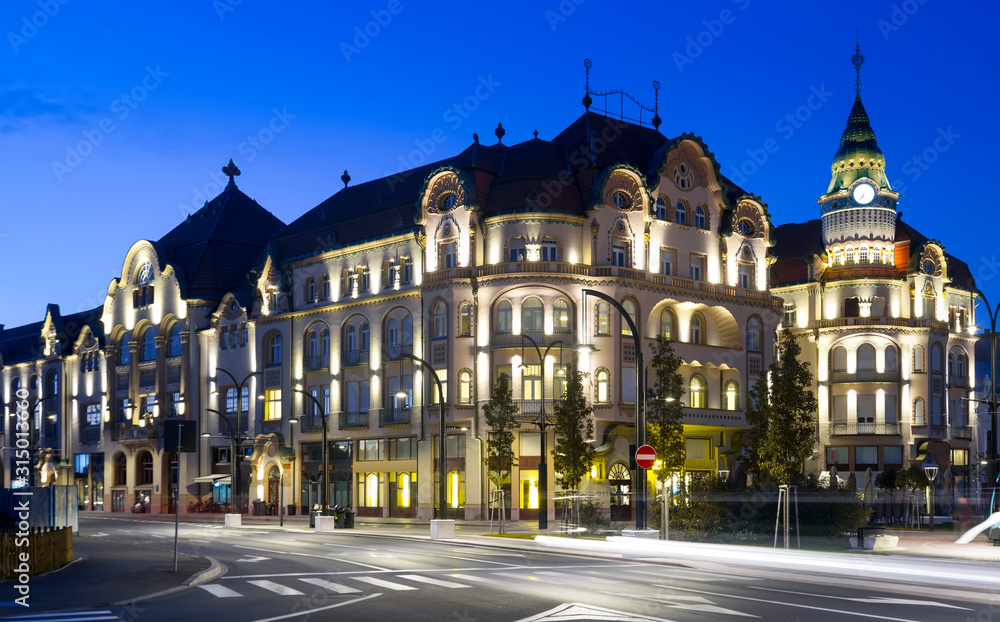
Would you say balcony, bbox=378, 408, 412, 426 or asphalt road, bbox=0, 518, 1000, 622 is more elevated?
balcony, bbox=378, 408, 412, 426

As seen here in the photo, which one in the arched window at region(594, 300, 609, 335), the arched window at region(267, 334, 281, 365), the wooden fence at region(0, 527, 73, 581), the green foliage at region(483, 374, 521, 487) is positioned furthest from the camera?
the arched window at region(267, 334, 281, 365)

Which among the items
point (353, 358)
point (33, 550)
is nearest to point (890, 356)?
point (353, 358)

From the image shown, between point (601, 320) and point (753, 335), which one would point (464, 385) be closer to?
point (601, 320)

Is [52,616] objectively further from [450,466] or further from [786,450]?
[450,466]

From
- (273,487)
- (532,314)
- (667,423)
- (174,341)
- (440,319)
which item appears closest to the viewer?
(667,423)

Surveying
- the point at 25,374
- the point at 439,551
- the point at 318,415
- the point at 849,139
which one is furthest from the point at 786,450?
the point at 25,374

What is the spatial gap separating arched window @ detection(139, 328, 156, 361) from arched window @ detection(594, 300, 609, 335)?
4029 centimetres

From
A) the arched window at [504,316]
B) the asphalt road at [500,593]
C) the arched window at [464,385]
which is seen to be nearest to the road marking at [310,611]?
the asphalt road at [500,593]

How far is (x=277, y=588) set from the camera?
885 inches

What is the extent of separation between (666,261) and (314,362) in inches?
908

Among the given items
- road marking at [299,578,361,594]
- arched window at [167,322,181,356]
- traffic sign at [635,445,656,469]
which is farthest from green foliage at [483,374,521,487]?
arched window at [167,322,181,356]

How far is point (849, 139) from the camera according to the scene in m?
85.2

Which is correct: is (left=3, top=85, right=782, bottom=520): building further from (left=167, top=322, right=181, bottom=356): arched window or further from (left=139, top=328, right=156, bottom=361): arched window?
(left=139, top=328, right=156, bottom=361): arched window

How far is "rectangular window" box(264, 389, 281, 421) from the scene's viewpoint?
78000 millimetres
